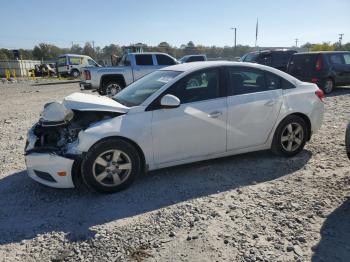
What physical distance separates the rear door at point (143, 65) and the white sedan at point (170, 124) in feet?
28.1

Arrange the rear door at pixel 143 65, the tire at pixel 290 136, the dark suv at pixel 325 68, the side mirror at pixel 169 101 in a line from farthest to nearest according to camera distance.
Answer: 1. the rear door at pixel 143 65
2. the dark suv at pixel 325 68
3. the tire at pixel 290 136
4. the side mirror at pixel 169 101

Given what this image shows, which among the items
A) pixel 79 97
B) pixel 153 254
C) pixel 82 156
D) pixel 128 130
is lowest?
pixel 153 254

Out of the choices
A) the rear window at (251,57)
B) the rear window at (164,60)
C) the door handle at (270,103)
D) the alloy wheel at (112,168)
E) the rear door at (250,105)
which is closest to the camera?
the alloy wheel at (112,168)

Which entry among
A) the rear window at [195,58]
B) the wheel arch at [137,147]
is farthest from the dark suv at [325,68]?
the wheel arch at [137,147]

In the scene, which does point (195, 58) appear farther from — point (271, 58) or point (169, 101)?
point (169, 101)

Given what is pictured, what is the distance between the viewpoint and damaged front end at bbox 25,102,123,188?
158 inches

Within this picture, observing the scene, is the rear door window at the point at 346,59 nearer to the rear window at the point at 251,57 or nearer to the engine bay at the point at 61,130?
the rear window at the point at 251,57

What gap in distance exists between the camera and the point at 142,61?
14398 millimetres

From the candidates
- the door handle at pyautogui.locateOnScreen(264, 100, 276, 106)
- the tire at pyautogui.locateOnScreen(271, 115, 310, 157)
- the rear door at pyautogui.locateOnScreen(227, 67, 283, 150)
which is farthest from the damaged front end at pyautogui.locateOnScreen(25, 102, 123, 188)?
the tire at pyautogui.locateOnScreen(271, 115, 310, 157)

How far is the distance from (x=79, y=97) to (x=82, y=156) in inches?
44.7

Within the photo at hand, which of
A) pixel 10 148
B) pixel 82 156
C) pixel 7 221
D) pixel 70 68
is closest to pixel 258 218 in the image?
pixel 82 156

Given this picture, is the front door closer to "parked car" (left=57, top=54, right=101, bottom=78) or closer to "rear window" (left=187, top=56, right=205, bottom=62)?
"rear window" (left=187, top=56, right=205, bottom=62)

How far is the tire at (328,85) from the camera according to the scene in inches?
508

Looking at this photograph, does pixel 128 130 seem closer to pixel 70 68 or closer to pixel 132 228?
pixel 132 228
